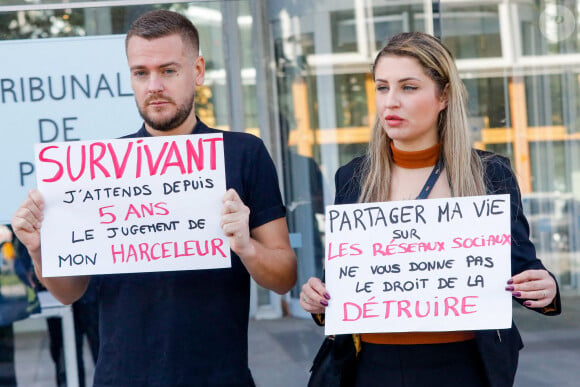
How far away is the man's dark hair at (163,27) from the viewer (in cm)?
259

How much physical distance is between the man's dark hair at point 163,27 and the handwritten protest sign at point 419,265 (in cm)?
68

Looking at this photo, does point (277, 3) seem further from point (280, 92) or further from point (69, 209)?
point (69, 209)

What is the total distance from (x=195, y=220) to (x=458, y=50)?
3.46m

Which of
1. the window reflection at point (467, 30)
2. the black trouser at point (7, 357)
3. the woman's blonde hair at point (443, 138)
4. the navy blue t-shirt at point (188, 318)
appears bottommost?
the black trouser at point (7, 357)

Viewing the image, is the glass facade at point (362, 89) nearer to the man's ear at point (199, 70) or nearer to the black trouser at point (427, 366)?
the man's ear at point (199, 70)

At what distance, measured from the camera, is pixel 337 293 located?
250 centimetres

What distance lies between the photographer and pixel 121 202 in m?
2.60

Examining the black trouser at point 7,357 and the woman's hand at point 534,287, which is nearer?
the woman's hand at point 534,287

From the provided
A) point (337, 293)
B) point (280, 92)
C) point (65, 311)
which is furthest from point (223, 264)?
point (280, 92)

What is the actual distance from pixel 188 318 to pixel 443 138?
0.89 metres

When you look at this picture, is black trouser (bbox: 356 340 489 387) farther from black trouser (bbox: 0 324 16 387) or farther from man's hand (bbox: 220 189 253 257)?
black trouser (bbox: 0 324 16 387)

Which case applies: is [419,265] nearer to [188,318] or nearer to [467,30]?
[188,318]

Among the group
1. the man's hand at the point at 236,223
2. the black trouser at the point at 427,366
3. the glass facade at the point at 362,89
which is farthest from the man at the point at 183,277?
the glass facade at the point at 362,89

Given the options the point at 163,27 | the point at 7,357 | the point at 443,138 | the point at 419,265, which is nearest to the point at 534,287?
the point at 419,265
